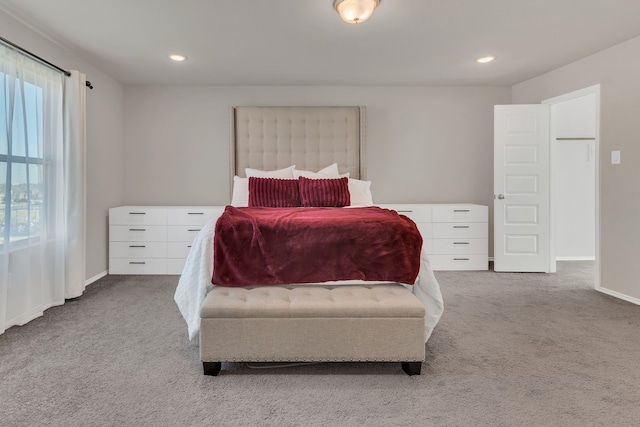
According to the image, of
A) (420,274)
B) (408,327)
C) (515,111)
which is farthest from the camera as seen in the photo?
(515,111)

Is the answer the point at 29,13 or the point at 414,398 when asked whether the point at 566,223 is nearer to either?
the point at 414,398

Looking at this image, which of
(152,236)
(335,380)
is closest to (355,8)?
(335,380)

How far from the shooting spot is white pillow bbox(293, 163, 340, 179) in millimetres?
4059

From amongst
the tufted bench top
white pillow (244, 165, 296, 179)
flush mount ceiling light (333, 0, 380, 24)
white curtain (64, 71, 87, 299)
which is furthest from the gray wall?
white curtain (64, 71, 87, 299)

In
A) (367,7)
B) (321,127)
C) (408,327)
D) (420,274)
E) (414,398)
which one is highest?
(367,7)

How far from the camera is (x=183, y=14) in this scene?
258cm

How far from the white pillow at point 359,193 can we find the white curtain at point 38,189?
2.58 meters

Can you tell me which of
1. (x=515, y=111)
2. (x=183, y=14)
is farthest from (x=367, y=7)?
(x=515, y=111)

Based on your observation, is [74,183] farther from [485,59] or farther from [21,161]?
[485,59]

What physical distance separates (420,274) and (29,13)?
3218 millimetres

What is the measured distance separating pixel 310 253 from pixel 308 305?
1.25ft

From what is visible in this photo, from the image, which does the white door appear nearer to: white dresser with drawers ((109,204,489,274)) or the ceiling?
the ceiling

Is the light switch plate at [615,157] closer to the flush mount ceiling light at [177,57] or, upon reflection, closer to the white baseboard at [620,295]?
the white baseboard at [620,295]

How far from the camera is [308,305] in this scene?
5.98 ft
